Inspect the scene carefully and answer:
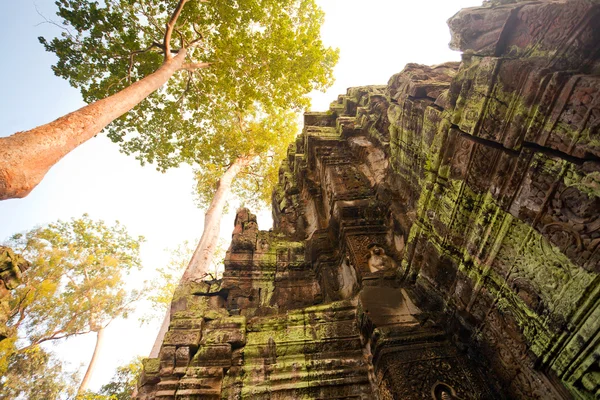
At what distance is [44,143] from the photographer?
3.49m

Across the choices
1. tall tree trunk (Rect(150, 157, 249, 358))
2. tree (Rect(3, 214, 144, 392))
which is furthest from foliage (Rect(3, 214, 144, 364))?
tall tree trunk (Rect(150, 157, 249, 358))

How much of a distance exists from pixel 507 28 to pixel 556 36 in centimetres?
44

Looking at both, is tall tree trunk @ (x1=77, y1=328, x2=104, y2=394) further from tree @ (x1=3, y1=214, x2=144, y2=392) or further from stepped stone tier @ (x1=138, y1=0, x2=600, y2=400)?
stepped stone tier @ (x1=138, y1=0, x2=600, y2=400)

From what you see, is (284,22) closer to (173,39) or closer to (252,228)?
(173,39)

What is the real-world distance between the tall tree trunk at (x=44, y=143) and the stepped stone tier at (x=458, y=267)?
93.3 inches

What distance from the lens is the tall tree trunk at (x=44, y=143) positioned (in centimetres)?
289

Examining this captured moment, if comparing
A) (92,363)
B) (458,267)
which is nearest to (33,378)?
(92,363)

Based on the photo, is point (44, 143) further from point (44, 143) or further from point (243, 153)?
point (243, 153)

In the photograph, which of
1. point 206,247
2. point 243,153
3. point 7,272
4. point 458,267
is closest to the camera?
point 458,267

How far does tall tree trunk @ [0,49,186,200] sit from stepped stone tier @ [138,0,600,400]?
7.78ft

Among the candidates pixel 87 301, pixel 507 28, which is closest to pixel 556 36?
pixel 507 28

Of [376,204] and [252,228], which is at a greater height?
[376,204]

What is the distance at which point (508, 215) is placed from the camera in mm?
2223

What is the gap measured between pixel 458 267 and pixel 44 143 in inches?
200
